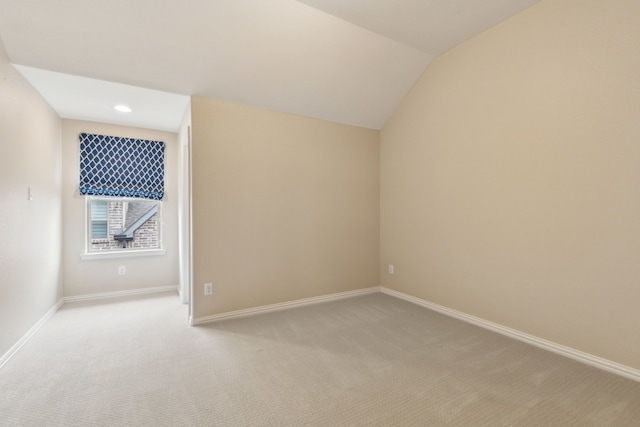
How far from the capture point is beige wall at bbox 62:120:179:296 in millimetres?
3463

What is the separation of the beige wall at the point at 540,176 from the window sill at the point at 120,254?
353 cm

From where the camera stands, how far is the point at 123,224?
383 centimetres

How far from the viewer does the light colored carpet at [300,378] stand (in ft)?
4.97

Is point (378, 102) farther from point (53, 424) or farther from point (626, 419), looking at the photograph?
point (53, 424)

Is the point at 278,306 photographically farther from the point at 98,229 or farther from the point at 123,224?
the point at 98,229

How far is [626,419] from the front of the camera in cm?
148

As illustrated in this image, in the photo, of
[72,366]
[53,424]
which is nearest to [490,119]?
[53,424]

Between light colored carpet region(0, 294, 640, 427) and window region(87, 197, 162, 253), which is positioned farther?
window region(87, 197, 162, 253)

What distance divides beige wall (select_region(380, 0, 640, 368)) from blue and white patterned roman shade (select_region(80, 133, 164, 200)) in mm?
3468

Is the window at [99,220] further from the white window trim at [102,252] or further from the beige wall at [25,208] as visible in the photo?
the beige wall at [25,208]

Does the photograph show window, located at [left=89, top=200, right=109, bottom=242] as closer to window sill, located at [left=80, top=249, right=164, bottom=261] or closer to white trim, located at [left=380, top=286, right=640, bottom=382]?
window sill, located at [left=80, top=249, right=164, bottom=261]

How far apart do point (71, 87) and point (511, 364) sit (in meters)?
4.34

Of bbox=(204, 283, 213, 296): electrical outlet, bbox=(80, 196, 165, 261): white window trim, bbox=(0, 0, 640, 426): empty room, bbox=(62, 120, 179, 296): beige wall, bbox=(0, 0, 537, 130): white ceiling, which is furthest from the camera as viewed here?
bbox=(80, 196, 165, 261): white window trim

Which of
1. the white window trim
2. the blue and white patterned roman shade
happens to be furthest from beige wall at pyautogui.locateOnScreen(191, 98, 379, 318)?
the white window trim
